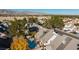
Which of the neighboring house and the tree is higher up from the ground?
the tree

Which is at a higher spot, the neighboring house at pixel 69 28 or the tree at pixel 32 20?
the tree at pixel 32 20

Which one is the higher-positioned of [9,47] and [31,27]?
[31,27]
